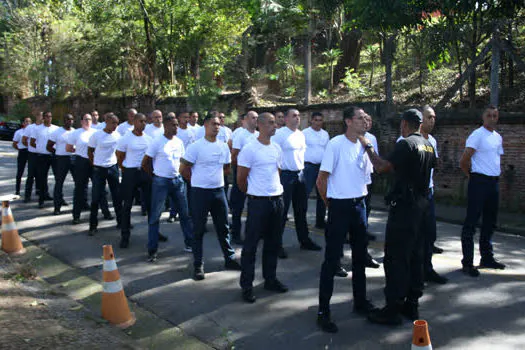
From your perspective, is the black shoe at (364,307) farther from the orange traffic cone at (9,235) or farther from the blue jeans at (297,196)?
the orange traffic cone at (9,235)

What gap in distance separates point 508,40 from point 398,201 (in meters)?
9.57

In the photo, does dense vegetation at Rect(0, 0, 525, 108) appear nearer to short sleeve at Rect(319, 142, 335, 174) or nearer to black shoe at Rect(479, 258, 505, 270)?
black shoe at Rect(479, 258, 505, 270)

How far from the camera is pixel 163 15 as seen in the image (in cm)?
2572

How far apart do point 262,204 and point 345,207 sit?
44.2 inches

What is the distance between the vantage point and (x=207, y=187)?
6.66 meters

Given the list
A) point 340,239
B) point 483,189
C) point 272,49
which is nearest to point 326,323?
point 340,239

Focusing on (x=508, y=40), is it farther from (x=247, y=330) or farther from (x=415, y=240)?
(x=247, y=330)

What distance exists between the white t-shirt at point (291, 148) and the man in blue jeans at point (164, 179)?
1.56m

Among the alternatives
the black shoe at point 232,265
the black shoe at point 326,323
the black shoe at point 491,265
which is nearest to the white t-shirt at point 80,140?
the black shoe at point 232,265

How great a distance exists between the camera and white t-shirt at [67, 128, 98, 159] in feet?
32.4

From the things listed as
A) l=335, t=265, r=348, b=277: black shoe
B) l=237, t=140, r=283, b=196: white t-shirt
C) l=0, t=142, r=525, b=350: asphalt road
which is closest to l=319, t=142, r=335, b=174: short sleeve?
l=237, t=140, r=283, b=196: white t-shirt

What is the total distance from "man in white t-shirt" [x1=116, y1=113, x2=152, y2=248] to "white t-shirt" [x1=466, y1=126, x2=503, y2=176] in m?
4.74

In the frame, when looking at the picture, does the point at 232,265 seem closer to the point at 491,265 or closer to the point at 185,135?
the point at 491,265

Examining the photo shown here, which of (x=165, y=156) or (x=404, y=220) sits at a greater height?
(x=165, y=156)
